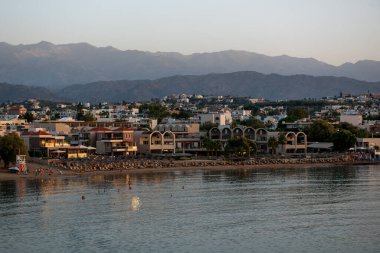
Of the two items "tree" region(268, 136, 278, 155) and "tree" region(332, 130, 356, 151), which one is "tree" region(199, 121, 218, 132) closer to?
"tree" region(268, 136, 278, 155)

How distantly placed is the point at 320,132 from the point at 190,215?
192 ft

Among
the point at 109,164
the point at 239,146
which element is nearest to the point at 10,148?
the point at 109,164

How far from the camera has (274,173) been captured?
7006 cm

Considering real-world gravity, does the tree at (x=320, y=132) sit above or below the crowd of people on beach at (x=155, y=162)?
above

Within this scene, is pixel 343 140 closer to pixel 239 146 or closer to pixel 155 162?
pixel 239 146

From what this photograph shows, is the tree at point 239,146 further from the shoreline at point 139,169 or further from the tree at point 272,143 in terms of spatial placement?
the tree at point 272,143

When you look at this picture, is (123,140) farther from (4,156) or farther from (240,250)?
(240,250)

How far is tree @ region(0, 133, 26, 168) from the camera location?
64438mm

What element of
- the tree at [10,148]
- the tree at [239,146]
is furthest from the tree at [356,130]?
the tree at [10,148]

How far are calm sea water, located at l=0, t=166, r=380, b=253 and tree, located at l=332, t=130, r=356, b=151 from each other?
2991 centimetres

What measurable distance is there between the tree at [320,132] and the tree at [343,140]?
3.11 m

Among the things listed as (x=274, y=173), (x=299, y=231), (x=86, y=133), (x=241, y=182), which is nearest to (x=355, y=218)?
(x=299, y=231)

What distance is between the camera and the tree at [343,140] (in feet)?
300

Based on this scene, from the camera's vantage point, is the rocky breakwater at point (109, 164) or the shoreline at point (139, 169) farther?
the rocky breakwater at point (109, 164)
